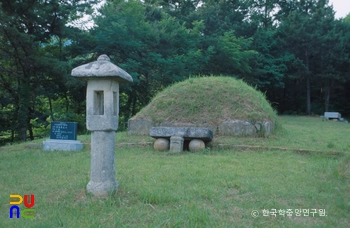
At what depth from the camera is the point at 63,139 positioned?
791cm

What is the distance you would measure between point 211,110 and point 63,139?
13.8 ft

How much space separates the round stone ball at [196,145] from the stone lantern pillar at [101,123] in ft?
11.5

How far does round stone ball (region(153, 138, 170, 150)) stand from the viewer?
290 inches

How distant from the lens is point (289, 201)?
11.9 ft

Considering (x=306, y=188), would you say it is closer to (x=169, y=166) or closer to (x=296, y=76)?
(x=169, y=166)

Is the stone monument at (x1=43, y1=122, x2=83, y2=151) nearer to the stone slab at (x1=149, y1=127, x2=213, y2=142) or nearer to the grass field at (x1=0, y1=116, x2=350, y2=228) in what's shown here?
the grass field at (x1=0, y1=116, x2=350, y2=228)

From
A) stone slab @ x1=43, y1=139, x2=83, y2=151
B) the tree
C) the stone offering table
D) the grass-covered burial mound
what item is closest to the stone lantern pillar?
→ the stone offering table

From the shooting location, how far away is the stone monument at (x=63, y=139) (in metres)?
7.68

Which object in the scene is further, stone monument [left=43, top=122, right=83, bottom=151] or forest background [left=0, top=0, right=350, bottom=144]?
forest background [left=0, top=0, right=350, bottom=144]

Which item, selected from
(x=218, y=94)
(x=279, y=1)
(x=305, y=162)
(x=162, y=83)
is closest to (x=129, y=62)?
(x=162, y=83)

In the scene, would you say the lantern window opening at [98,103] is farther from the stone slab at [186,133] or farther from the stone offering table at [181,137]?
the stone slab at [186,133]

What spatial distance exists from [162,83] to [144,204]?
13572mm

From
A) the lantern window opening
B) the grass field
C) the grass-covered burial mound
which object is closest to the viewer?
the grass field

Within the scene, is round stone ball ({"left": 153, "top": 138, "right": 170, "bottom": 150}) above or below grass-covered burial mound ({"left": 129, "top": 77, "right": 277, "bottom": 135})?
below
